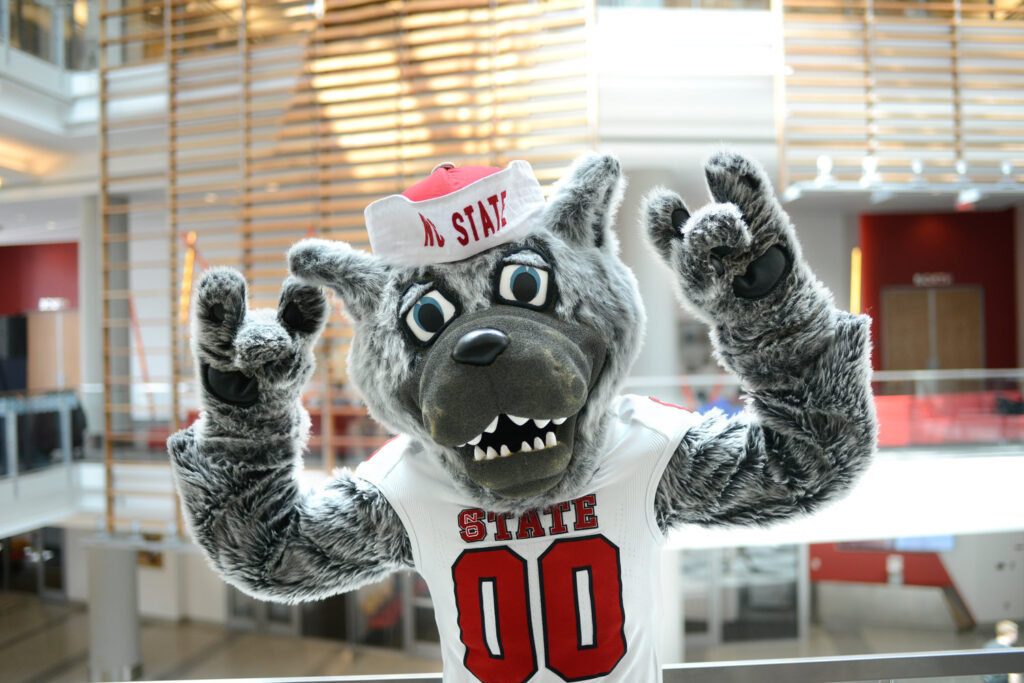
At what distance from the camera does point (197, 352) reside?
3.24ft

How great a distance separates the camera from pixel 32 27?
5.73 m

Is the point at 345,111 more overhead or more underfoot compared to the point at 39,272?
more overhead

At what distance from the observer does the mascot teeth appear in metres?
0.94

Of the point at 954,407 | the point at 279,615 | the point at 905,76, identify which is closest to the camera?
the point at 954,407

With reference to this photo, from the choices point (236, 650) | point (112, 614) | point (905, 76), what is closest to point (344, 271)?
point (905, 76)

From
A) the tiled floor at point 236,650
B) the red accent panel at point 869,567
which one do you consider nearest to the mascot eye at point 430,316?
the tiled floor at point 236,650

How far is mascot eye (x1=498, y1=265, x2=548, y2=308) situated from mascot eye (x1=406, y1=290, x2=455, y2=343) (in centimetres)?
8

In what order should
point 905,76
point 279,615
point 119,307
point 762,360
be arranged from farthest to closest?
point 279,615
point 119,307
point 905,76
point 762,360

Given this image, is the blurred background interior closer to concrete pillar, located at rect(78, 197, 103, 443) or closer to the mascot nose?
concrete pillar, located at rect(78, 197, 103, 443)

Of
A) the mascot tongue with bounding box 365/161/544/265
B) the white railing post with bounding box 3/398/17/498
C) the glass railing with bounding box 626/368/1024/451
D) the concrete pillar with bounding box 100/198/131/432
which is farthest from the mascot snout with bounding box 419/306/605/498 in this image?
the concrete pillar with bounding box 100/198/131/432

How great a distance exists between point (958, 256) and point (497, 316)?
11.0 metres

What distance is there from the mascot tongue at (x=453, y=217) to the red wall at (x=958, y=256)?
10.0 metres

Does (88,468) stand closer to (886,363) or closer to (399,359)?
(399,359)

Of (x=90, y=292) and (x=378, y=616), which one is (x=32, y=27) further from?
(x=378, y=616)
